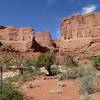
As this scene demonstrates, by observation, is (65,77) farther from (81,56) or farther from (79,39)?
(79,39)

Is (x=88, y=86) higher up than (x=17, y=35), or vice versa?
(x=17, y=35)

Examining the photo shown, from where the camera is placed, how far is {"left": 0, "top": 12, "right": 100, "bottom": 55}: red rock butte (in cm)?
4216

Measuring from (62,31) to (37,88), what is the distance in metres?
39.7

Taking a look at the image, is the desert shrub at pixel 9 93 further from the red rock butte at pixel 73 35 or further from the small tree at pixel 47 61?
the red rock butte at pixel 73 35

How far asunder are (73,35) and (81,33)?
93.2 inches

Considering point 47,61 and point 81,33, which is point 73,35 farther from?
point 47,61

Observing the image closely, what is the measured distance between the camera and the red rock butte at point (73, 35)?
42.2 metres

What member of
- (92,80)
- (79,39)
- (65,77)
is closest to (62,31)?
(79,39)

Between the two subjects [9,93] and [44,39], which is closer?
[9,93]

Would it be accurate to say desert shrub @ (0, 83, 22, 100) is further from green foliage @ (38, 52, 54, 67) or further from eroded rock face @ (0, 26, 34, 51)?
eroded rock face @ (0, 26, 34, 51)

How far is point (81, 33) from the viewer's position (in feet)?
150

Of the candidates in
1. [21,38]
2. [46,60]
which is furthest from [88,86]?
[21,38]

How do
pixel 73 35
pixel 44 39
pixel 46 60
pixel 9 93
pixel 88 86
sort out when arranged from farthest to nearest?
pixel 44 39 → pixel 73 35 → pixel 46 60 → pixel 88 86 → pixel 9 93

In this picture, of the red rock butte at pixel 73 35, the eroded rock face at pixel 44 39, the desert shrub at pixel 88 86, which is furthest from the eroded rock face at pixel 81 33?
the desert shrub at pixel 88 86
